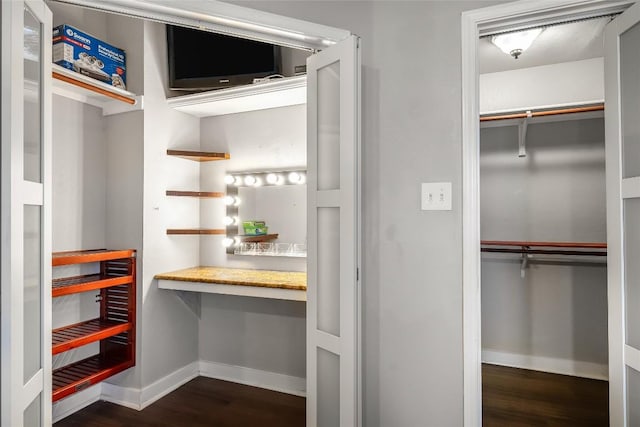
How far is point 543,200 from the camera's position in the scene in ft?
10.2

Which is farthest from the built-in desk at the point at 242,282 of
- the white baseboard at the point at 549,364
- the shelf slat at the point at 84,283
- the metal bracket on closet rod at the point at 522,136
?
the metal bracket on closet rod at the point at 522,136

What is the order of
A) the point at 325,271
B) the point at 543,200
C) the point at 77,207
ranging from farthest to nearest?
the point at 543,200, the point at 77,207, the point at 325,271

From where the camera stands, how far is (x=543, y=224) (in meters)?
3.13

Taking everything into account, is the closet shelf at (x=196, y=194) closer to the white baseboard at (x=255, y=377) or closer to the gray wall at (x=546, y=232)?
the white baseboard at (x=255, y=377)

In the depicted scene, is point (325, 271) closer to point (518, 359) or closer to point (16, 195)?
point (16, 195)

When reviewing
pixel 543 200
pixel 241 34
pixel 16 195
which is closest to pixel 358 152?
pixel 241 34

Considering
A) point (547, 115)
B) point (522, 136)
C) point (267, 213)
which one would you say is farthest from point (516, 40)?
point (267, 213)

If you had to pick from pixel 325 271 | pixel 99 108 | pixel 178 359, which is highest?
pixel 99 108

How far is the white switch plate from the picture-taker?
65.2 inches

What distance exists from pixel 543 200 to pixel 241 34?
265 cm

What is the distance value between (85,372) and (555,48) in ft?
12.2

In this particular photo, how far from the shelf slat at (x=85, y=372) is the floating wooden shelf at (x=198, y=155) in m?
1.41

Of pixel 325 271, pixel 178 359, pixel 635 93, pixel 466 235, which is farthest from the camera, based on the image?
pixel 178 359

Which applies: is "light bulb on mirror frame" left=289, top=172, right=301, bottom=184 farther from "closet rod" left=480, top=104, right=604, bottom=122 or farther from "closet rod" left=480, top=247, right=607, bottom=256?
"closet rod" left=480, top=247, right=607, bottom=256
